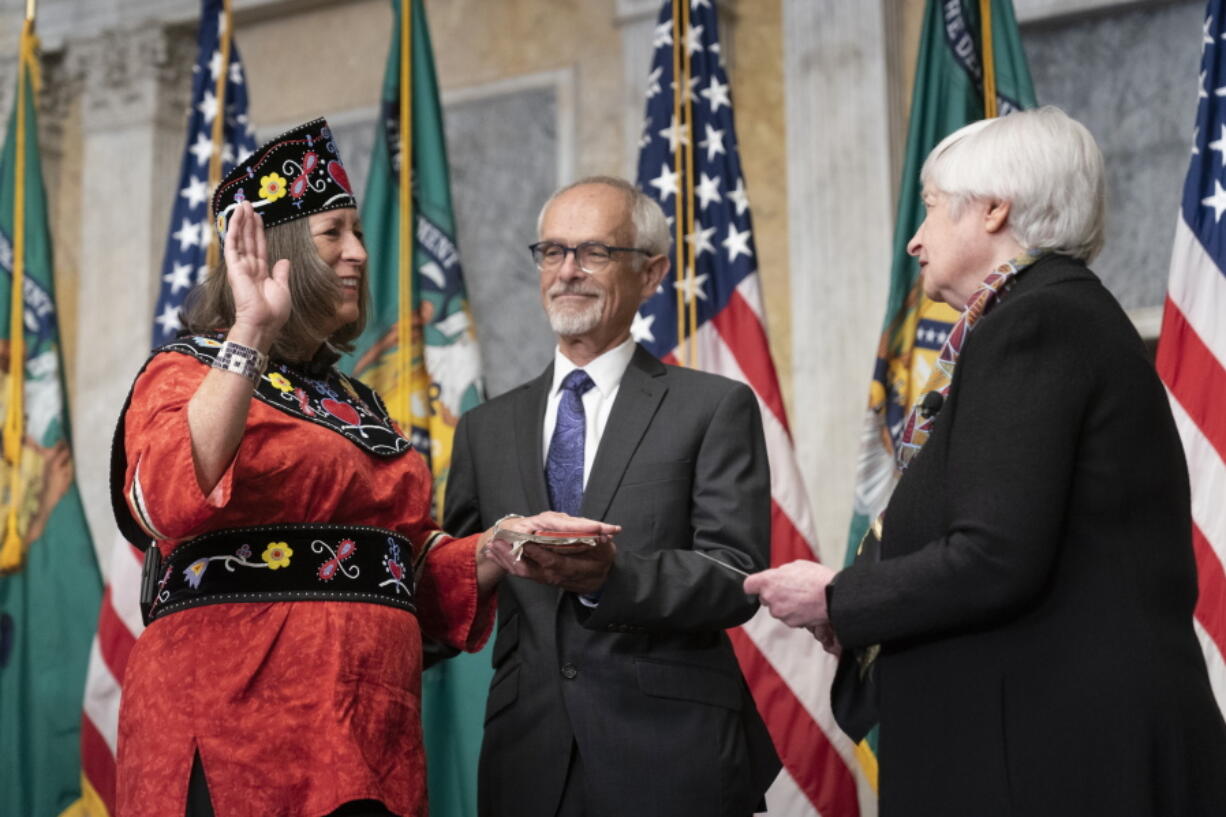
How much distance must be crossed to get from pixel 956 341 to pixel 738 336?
2386mm

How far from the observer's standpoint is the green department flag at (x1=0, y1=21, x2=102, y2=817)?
4.91 metres

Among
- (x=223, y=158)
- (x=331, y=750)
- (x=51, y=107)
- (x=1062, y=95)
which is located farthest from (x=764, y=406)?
(x=51, y=107)

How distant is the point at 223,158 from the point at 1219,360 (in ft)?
10.2

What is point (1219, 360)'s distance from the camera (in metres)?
3.78

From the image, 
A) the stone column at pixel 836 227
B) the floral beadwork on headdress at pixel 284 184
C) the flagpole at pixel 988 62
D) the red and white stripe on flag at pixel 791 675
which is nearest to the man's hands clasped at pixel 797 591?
the floral beadwork on headdress at pixel 284 184

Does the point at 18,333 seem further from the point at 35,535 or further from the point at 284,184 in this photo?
the point at 284,184

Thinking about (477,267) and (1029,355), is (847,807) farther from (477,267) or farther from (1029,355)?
(477,267)

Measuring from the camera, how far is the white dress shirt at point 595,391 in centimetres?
288

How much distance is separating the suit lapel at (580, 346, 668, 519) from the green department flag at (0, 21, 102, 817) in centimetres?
287

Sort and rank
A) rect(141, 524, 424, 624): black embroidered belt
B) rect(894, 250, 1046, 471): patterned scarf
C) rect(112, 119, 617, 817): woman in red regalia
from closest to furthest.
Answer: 1. rect(894, 250, 1046, 471): patterned scarf
2. rect(112, 119, 617, 817): woman in red regalia
3. rect(141, 524, 424, 624): black embroidered belt

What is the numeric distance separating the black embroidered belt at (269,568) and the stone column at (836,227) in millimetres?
2858

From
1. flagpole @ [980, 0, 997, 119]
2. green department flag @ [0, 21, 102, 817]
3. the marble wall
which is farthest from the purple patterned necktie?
green department flag @ [0, 21, 102, 817]

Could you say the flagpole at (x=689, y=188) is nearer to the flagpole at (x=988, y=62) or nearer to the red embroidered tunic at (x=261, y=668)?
the flagpole at (x=988, y=62)

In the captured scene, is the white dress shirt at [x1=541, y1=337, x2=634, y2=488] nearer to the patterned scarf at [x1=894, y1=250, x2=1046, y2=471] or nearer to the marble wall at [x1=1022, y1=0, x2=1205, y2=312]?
the patterned scarf at [x1=894, y1=250, x2=1046, y2=471]
